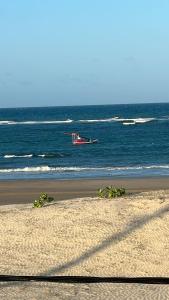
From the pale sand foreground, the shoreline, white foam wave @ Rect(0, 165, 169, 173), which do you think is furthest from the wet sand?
white foam wave @ Rect(0, 165, 169, 173)

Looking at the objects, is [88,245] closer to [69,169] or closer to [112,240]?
[112,240]

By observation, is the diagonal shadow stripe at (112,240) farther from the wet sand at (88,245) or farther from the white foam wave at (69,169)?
the white foam wave at (69,169)

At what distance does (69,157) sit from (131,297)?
107ft

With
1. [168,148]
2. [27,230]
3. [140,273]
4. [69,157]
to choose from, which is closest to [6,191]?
[27,230]

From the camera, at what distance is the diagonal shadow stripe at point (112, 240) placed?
966cm

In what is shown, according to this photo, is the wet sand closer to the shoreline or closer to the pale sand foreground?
the pale sand foreground

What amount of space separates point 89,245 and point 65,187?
13086mm

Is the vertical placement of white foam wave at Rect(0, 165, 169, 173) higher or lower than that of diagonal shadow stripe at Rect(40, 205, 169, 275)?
lower

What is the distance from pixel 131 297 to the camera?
794cm

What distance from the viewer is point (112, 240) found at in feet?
34.5

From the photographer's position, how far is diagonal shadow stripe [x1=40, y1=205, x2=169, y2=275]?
380 inches

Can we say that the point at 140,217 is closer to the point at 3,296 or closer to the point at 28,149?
the point at 3,296

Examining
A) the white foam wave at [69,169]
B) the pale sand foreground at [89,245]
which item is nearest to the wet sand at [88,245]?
the pale sand foreground at [89,245]

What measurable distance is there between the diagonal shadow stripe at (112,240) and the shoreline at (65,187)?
899 cm
